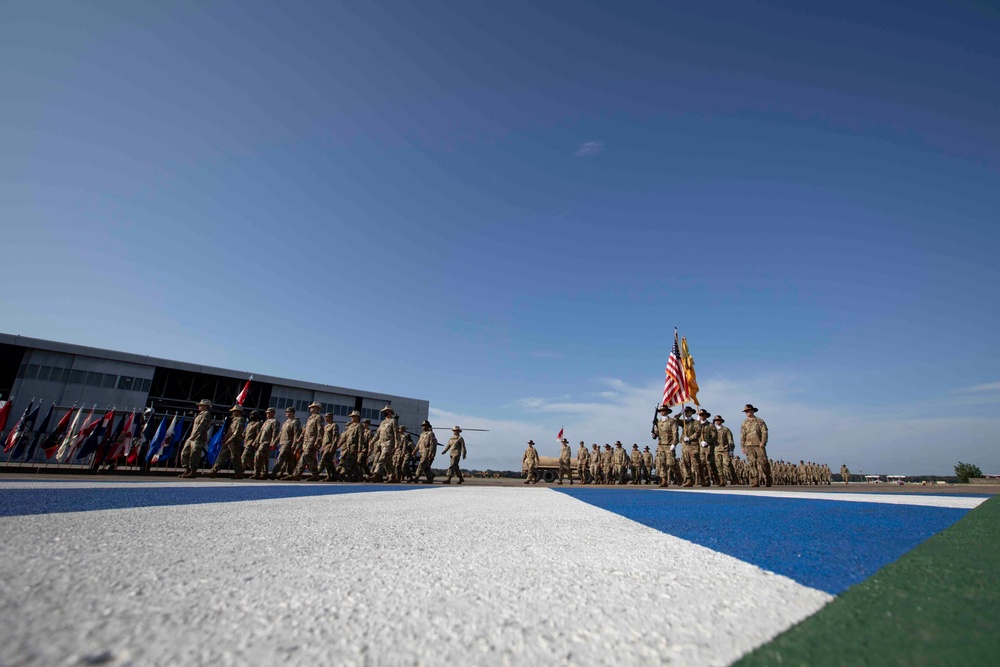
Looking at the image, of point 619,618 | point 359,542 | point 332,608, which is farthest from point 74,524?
point 619,618

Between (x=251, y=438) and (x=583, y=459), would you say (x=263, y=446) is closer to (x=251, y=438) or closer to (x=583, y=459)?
(x=251, y=438)

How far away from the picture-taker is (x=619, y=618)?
106 cm

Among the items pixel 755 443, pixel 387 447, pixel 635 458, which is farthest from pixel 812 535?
pixel 635 458

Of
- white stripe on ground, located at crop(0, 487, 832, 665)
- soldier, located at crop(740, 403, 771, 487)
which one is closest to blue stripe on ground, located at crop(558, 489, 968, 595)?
white stripe on ground, located at crop(0, 487, 832, 665)

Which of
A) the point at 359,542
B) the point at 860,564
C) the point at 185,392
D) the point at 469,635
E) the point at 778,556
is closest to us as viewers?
the point at 469,635

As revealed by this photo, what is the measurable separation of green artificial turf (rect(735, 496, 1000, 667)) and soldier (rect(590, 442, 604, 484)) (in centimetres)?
2100

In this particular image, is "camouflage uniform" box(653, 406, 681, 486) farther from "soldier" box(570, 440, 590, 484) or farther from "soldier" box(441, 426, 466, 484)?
"soldier" box(570, 440, 590, 484)

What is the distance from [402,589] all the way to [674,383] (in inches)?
533

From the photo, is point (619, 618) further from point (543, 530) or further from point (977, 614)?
point (543, 530)

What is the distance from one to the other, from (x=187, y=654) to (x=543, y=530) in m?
2.06

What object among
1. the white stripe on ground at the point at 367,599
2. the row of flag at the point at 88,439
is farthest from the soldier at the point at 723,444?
the row of flag at the point at 88,439

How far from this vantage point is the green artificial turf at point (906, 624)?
0.80 meters

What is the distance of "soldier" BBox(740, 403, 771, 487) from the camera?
10.8 meters

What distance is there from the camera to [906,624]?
0.96m
